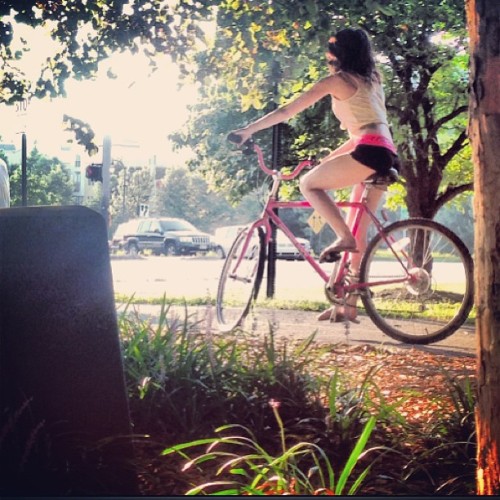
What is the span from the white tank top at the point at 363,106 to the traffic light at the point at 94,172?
631 millimetres

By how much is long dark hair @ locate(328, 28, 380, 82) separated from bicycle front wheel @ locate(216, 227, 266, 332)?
0.58m

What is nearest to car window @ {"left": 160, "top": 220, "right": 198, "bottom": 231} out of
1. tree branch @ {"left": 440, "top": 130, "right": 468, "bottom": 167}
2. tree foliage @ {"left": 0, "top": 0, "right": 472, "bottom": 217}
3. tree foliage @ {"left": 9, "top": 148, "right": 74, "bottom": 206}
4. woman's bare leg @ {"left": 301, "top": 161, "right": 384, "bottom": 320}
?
tree foliage @ {"left": 0, "top": 0, "right": 472, "bottom": 217}

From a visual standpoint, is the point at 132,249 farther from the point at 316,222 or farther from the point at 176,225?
the point at 316,222

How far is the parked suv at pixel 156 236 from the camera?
1.75 meters

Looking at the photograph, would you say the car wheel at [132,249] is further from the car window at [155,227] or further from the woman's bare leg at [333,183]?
the woman's bare leg at [333,183]

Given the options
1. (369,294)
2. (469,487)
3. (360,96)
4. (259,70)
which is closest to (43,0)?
(259,70)

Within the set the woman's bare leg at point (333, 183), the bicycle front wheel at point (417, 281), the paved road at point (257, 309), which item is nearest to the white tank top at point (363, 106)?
the woman's bare leg at point (333, 183)

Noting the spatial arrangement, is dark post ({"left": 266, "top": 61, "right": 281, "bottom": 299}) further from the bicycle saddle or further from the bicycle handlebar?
the bicycle saddle

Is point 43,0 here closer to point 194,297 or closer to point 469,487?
point 194,297

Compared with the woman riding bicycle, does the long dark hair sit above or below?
above

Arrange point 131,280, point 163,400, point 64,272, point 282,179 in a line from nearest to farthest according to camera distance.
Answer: point 64,272 → point 163,400 → point 131,280 → point 282,179

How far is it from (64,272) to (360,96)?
0.92 m

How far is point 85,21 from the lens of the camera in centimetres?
184

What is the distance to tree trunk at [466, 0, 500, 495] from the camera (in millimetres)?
1355
